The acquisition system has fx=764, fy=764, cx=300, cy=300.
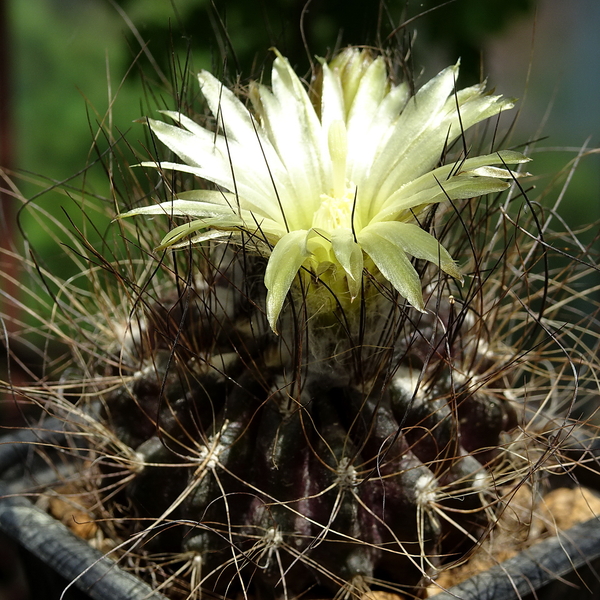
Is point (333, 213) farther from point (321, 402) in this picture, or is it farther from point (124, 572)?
point (124, 572)

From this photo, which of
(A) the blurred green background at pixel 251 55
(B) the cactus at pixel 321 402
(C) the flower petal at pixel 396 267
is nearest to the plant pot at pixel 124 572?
(B) the cactus at pixel 321 402

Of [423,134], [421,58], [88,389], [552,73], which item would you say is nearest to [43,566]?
[88,389]

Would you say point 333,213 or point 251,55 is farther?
point 251,55

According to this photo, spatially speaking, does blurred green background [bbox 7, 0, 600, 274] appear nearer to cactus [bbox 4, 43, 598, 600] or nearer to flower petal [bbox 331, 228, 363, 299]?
cactus [bbox 4, 43, 598, 600]

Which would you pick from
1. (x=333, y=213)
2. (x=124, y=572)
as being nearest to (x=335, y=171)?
(x=333, y=213)

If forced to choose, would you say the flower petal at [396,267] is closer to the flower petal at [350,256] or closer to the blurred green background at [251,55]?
the flower petal at [350,256]

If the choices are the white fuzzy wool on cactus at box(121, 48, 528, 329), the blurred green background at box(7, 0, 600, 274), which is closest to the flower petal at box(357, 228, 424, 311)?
the white fuzzy wool on cactus at box(121, 48, 528, 329)

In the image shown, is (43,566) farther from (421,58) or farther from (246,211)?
(421,58)
